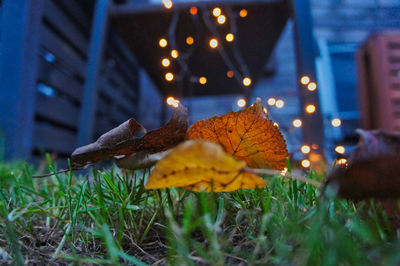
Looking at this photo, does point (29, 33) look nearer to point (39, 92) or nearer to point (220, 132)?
point (39, 92)

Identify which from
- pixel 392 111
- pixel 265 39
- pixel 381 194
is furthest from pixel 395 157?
pixel 392 111

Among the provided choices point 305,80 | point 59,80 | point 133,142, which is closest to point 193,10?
point 305,80

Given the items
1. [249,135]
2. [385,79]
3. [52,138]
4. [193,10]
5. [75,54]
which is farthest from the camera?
[75,54]

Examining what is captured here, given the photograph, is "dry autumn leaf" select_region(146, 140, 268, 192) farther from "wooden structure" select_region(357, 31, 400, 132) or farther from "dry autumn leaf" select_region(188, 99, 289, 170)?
"wooden structure" select_region(357, 31, 400, 132)

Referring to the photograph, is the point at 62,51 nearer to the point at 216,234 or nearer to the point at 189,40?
the point at 189,40

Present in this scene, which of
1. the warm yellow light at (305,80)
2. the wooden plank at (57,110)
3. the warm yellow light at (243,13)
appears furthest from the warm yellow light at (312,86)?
the wooden plank at (57,110)

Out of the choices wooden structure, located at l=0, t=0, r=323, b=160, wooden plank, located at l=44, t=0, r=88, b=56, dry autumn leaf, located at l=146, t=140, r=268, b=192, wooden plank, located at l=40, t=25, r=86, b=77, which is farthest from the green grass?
wooden plank, located at l=44, t=0, r=88, b=56
